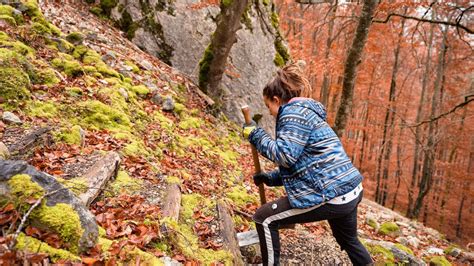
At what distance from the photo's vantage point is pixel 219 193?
4.90 meters

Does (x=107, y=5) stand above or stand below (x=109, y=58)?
above

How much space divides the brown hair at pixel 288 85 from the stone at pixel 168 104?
424 centimetres

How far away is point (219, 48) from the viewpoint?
26.0 ft

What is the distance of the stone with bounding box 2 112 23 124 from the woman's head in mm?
2877

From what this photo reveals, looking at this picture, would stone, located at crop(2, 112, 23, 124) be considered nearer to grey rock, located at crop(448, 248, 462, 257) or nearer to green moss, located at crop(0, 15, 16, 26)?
green moss, located at crop(0, 15, 16, 26)

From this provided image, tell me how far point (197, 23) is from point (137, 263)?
8.81m

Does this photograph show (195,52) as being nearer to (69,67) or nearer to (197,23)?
(197,23)

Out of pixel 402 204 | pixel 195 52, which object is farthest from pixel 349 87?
pixel 402 204

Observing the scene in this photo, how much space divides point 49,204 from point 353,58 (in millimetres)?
5437

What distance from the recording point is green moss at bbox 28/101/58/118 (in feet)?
13.5

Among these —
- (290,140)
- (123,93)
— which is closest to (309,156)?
(290,140)

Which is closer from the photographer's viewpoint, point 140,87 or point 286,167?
point 286,167

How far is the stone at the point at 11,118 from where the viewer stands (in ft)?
12.1

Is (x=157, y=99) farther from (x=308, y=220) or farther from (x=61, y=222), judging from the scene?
(x=61, y=222)
